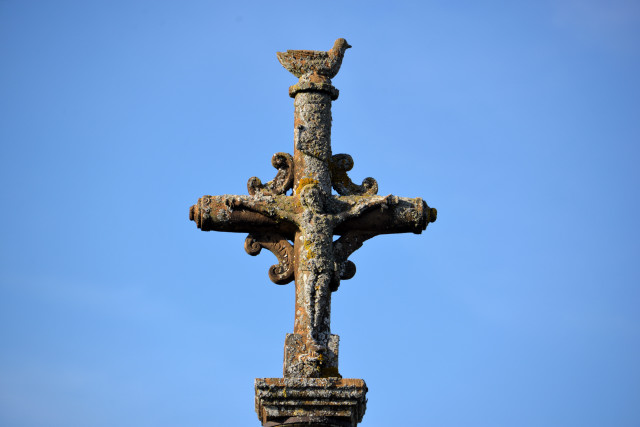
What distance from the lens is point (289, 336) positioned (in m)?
12.2

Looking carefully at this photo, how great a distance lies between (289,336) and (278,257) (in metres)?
0.96

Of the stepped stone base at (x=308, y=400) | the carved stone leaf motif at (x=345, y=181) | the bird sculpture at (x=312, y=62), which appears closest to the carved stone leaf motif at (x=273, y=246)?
the carved stone leaf motif at (x=345, y=181)

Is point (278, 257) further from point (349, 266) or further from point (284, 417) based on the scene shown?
point (284, 417)

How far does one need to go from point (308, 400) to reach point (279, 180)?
240 cm

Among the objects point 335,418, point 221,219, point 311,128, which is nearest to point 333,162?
point 311,128

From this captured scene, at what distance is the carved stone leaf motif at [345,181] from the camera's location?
13125 millimetres

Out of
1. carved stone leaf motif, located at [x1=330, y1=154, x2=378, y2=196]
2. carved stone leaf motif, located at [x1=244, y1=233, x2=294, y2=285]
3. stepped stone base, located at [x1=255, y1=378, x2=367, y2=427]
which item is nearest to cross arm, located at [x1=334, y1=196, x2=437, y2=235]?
carved stone leaf motif, located at [x1=330, y1=154, x2=378, y2=196]

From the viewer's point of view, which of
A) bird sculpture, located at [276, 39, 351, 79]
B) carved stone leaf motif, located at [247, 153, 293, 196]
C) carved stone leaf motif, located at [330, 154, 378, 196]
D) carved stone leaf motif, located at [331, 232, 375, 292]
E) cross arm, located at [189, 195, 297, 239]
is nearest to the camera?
carved stone leaf motif, located at [331, 232, 375, 292]

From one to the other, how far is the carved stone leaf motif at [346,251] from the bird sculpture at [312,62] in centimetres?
168

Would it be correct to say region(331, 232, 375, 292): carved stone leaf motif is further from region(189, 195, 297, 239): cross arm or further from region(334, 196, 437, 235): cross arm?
region(189, 195, 297, 239): cross arm

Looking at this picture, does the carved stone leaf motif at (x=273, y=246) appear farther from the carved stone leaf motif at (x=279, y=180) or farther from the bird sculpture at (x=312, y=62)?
the bird sculpture at (x=312, y=62)

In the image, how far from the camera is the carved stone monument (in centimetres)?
1224

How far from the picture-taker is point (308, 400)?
458 inches

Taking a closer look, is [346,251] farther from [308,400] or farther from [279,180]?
[308,400]
